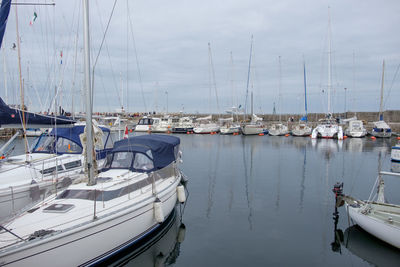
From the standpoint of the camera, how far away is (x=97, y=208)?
25.5ft

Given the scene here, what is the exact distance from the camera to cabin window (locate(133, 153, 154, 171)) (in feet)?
36.3

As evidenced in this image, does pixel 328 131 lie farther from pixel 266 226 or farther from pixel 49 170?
pixel 49 170

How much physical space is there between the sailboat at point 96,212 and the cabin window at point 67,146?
158 inches

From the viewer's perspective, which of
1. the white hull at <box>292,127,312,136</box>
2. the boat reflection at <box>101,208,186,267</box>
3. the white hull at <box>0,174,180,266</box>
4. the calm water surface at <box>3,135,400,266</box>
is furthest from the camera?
the white hull at <box>292,127,312,136</box>

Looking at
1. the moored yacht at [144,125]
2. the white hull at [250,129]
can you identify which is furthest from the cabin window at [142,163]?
the moored yacht at [144,125]

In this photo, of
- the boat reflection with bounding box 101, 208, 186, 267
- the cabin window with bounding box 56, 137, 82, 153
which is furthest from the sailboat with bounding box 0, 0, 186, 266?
the cabin window with bounding box 56, 137, 82, 153

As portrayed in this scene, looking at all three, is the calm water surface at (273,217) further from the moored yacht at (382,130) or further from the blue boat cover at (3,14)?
the moored yacht at (382,130)

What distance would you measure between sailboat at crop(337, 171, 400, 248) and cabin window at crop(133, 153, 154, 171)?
25.1 feet

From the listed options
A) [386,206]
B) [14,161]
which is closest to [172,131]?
[14,161]

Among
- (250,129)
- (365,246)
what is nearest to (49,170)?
(365,246)

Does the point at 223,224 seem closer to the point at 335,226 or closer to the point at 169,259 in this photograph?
the point at 169,259

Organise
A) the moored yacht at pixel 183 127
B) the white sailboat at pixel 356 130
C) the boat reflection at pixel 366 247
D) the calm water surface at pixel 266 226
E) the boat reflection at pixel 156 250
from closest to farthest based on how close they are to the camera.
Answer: the boat reflection at pixel 156 250 < the boat reflection at pixel 366 247 < the calm water surface at pixel 266 226 < the white sailboat at pixel 356 130 < the moored yacht at pixel 183 127

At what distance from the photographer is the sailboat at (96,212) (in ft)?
20.0

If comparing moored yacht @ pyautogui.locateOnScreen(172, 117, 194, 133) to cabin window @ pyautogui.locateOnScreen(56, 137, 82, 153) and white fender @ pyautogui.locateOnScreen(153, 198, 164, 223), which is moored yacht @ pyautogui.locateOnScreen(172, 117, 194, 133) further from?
white fender @ pyautogui.locateOnScreen(153, 198, 164, 223)
